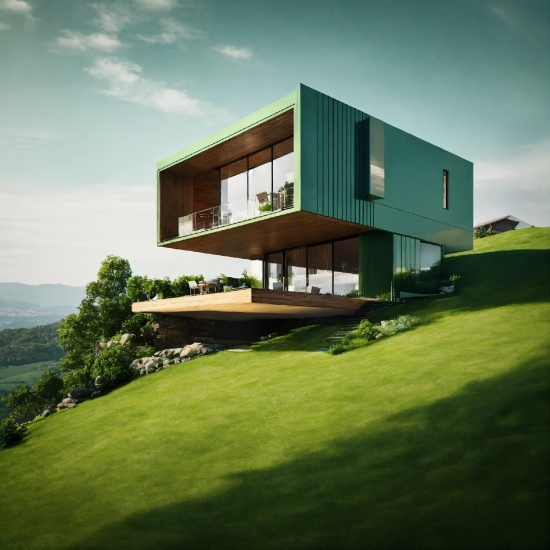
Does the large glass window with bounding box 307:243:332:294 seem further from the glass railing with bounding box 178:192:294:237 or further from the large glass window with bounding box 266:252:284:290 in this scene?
the glass railing with bounding box 178:192:294:237

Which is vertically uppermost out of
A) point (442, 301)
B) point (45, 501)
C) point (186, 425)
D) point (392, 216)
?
point (392, 216)

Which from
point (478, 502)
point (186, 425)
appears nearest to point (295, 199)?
point (186, 425)

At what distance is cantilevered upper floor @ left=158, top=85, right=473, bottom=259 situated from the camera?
17.1 meters

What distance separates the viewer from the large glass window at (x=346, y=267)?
2077 centimetres

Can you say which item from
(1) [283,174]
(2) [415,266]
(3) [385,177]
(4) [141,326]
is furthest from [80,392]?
(2) [415,266]

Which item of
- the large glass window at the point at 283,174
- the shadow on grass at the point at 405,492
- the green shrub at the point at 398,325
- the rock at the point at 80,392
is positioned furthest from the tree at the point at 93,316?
the shadow on grass at the point at 405,492

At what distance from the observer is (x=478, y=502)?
5578 millimetres

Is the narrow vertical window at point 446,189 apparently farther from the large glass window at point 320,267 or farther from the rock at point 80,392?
the rock at point 80,392

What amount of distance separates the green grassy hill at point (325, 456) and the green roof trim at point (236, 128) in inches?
329

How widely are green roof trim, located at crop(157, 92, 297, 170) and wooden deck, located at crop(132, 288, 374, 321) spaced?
620 centimetres

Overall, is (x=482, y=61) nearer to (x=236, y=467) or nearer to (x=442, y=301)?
(x=442, y=301)

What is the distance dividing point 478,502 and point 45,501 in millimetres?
7295

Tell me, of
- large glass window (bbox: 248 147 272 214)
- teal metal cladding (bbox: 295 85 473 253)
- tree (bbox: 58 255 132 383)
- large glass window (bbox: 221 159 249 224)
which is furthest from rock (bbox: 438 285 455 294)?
tree (bbox: 58 255 132 383)

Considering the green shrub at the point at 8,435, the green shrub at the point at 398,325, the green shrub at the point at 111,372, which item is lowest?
the green shrub at the point at 8,435
